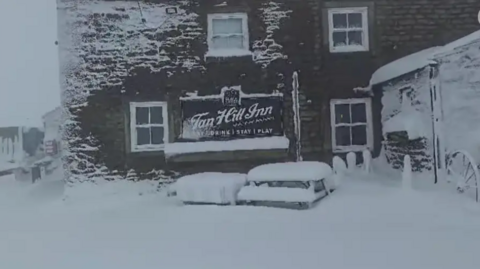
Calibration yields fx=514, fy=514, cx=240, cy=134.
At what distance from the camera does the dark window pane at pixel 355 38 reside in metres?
8.91

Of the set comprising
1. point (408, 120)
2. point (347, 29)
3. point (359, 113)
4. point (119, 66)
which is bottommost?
point (408, 120)

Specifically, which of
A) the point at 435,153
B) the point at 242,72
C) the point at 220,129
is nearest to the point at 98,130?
the point at 220,129

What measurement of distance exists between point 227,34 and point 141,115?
1.99 m

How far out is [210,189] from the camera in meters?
6.68

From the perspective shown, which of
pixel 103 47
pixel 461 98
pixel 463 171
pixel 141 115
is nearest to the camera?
pixel 463 171

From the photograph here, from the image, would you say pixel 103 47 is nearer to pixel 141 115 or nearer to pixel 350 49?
pixel 141 115

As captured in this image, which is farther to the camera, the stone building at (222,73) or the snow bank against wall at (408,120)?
the stone building at (222,73)

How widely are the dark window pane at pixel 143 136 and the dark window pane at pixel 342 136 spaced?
10.5 feet

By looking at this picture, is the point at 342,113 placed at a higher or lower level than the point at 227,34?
lower

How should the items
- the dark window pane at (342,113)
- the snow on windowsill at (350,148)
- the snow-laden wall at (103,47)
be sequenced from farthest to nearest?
the dark window pane at (342,113) → the snow on windowsill at (350,148) → the snow-laden wall at (103,47)

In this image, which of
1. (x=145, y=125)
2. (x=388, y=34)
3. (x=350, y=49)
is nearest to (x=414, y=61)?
(x=388, y=34)

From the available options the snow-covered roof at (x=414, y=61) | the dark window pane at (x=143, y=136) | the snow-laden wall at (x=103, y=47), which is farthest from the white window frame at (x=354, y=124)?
the dark window pane at (x=143, y=136)

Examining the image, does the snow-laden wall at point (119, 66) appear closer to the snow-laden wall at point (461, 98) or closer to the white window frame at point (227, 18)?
the white window frame at point (227, 18)

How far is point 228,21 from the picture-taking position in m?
8.72
